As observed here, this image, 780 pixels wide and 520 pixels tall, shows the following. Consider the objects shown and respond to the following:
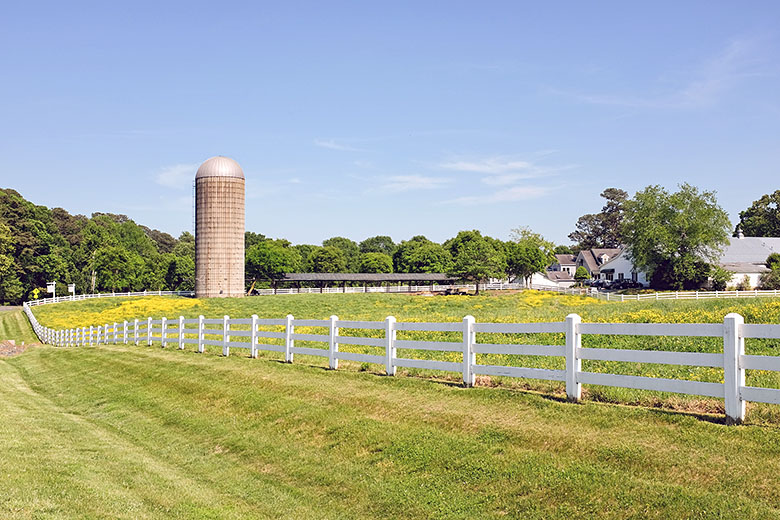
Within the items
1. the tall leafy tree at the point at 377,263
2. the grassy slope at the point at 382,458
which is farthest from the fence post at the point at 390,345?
the tall leafy tree at the point at 377,263

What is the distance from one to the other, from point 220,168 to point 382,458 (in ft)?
284

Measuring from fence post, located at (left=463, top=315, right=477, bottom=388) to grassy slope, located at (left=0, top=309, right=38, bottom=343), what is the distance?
45.7 m

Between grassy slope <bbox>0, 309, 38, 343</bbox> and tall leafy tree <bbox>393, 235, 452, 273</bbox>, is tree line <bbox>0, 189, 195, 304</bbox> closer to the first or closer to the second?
grassy slope <bbox>0, 309, 38, 343</bbox>

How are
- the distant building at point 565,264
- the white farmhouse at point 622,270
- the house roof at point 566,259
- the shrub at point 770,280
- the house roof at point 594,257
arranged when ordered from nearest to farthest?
the shrub at point 770,280
the white farmhouse at point 622,270
the house roof at point 594,257
the distant building at point 565,264
the house roof at point 566,259

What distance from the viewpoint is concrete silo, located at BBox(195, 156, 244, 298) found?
301ft

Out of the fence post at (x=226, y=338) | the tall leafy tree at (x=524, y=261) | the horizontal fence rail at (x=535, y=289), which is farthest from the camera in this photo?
the tall leafy tree at (x=524, y=261)

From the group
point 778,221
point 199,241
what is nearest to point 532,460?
point 199,241

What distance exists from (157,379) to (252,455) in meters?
9.40

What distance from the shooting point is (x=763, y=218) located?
141 metres

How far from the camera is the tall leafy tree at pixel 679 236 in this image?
3241 inches

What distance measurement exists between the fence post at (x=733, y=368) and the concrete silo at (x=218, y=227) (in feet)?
286

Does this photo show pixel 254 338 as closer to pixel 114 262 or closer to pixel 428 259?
pixel 114 262

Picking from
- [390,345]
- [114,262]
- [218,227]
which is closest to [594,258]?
[218,227]

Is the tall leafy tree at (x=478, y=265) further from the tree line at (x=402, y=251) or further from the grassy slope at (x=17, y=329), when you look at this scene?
the grassy slope at (x=17, y=329)
